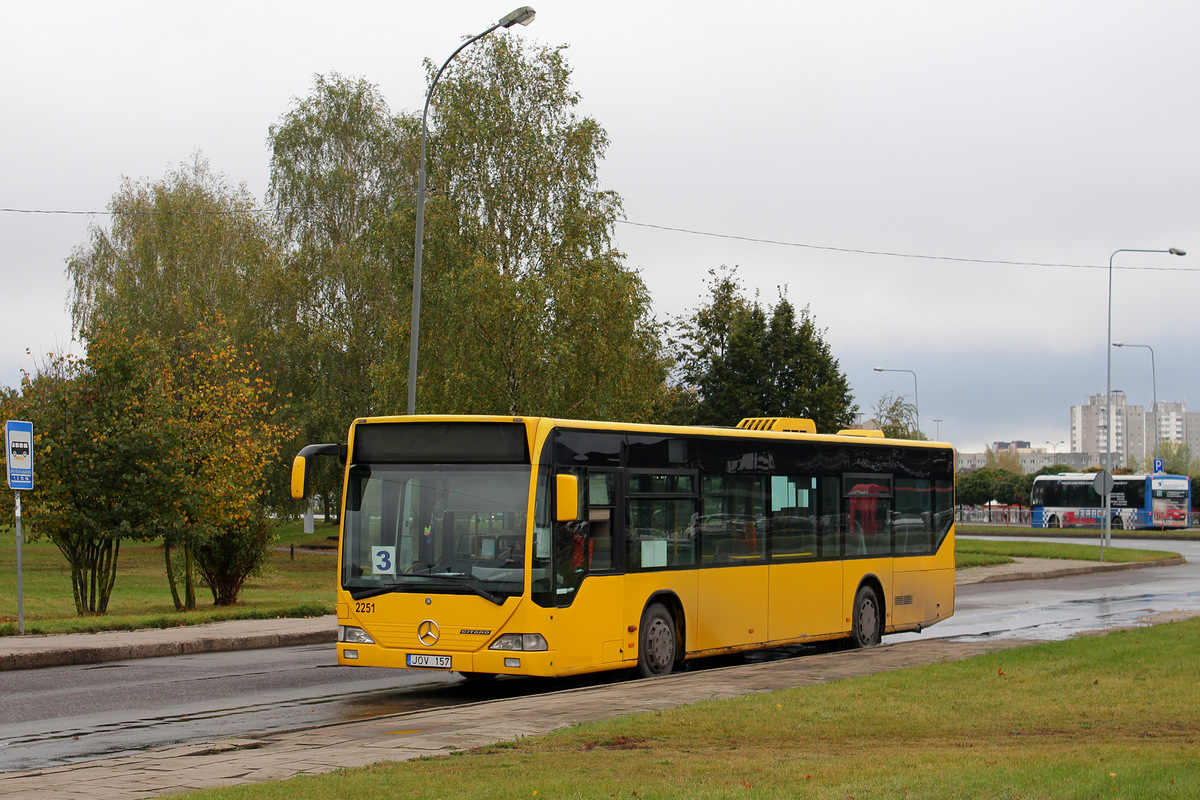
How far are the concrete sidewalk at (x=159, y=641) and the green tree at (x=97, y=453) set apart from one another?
3.15 m

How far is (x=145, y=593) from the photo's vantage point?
110 feet

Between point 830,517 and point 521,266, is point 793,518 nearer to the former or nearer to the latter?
point 830,517

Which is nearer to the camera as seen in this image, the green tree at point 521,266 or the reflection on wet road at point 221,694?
the reflection on wet road at point 221,694

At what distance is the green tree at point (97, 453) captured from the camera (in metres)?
21.5

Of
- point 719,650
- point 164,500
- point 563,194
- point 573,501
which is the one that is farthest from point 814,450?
point 563,194

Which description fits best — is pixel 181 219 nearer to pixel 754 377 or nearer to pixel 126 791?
A: pixel 754 377

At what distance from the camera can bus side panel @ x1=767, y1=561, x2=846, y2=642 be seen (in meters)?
15.2

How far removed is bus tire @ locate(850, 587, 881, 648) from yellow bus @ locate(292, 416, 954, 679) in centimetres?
113

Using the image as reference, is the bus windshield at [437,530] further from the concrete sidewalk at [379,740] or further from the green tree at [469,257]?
the green tree at [469,257]

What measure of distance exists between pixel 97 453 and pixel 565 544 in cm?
1270

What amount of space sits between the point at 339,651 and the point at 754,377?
85.5 feet

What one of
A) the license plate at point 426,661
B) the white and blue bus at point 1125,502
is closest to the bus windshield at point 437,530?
the license plate at point 426,661

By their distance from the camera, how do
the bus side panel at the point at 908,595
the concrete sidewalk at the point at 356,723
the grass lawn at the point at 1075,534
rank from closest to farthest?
the concrete sidewalk at the point at 356,723, the bus side panel at the point at 908,595, the grass lawn at the point at 1075,534

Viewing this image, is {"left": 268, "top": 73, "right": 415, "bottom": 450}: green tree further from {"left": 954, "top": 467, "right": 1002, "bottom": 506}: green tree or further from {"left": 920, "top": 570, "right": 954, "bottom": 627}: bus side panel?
{"left": 954, "top": 467, "right": 1002, "bottom": 506}: green tree
